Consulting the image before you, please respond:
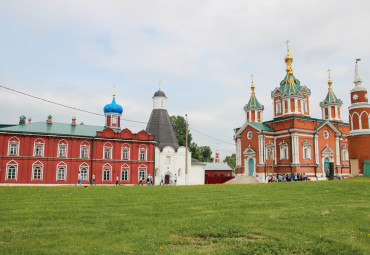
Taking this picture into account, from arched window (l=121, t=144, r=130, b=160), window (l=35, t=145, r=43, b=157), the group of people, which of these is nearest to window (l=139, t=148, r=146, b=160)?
arched window (l=121, t=144, r=130, b=160)

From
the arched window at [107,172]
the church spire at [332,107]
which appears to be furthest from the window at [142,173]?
the church spire at [332,107]

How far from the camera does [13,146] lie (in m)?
34.0

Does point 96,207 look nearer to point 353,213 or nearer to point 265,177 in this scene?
point 353,213

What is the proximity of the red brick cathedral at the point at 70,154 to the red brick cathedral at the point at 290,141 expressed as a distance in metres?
12.8

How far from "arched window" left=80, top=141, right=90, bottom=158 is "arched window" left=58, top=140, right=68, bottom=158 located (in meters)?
1.65

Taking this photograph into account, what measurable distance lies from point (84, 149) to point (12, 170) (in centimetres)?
763

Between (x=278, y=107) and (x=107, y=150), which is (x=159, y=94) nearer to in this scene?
(x=107, y=150)

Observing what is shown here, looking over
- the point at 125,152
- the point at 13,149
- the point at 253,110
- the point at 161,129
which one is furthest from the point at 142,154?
the point at 253,110

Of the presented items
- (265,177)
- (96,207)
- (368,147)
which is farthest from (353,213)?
(265,177)

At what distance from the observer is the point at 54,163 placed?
35562 mm

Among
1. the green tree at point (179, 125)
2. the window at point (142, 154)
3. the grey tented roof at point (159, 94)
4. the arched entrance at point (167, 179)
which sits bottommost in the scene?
the arched entrance at point (167, 179)

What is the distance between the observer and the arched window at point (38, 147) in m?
34.9

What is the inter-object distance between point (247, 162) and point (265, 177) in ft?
12.9

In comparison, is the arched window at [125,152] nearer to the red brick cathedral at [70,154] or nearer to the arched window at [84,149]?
the red brick cathedral at [70,154]
